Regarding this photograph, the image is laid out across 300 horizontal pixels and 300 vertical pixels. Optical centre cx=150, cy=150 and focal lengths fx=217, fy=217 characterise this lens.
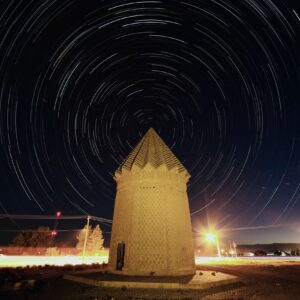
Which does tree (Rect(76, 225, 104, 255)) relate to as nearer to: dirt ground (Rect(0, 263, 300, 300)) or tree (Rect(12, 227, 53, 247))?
tree (Rect(12, 227, 53, 247))

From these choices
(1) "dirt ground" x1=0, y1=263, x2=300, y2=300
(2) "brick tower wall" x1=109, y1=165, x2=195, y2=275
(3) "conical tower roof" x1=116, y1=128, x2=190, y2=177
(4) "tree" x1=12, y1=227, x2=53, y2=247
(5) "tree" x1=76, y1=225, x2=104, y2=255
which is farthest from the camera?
(4) "tree" x1=12, y1=227, x2=53, y2=247

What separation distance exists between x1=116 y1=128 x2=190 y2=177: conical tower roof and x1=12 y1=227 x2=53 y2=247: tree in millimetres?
42889

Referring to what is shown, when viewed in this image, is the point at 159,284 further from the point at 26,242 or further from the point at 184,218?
the point at 26,242

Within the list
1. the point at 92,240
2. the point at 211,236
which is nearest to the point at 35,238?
the point at 92,240

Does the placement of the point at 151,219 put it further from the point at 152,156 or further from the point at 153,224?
the point at 152,156

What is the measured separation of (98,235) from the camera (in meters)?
45.6

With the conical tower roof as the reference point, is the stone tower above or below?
below

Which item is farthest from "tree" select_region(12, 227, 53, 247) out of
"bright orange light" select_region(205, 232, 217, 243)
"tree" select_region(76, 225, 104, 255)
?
"bright orange light" select_region(205, 232, 217, 243)

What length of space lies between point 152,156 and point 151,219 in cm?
477

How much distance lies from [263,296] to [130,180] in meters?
9.88

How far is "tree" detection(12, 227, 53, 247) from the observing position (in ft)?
158

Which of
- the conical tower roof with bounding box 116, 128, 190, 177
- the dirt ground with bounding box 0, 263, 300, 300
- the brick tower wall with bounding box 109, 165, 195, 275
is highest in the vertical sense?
the conical tower roof with bounding box 116, 128, 190, 177

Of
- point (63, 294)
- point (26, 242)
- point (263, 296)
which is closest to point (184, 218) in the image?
point (263, 296)

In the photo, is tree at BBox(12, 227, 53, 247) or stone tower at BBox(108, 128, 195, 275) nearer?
stone tower at BBox(108, 128, 195, 275)
